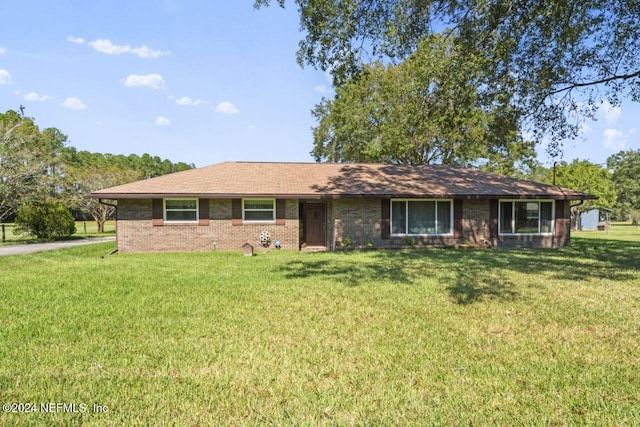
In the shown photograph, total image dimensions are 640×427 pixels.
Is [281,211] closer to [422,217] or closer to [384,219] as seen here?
[384,219]

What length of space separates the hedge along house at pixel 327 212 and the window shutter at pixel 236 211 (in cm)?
4

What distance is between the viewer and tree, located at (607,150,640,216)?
48.1m

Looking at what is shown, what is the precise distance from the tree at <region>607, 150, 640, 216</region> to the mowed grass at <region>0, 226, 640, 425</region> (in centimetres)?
5423

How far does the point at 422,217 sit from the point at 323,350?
1242 centimetres

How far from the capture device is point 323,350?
4016 mm

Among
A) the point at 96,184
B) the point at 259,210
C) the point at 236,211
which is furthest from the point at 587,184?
the point at 96,184

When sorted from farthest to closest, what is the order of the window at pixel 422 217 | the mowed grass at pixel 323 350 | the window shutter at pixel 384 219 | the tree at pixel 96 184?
the tree at pixel 96 184, the window at pixel 422 217, the window shutter at pixel 384 219, the mowed grass at pixel 323 350

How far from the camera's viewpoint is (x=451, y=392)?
3098 millimetres

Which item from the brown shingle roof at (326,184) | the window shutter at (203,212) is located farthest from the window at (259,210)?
the window shutter at (203,212)

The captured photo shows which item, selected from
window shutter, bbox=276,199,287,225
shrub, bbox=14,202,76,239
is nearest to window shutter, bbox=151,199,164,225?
window shutter, bbox=276,199,287,225

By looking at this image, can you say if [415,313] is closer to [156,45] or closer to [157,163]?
[156,45]

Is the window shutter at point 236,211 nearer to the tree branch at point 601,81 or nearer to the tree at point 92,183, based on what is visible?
the tree at point 92,183

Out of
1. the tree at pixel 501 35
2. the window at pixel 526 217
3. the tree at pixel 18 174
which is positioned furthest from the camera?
the tree at pixel 18 174

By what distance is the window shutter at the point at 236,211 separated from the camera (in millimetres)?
14359
